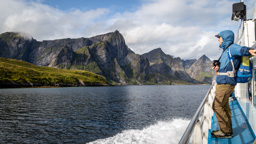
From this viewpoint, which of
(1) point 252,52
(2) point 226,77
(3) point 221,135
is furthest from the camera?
(3) point 221,135

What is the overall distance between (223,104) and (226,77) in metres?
0.95

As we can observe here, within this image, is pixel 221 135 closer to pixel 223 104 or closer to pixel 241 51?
pixel 223 104

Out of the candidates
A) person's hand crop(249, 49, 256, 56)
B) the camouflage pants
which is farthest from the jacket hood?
the camouflage pants

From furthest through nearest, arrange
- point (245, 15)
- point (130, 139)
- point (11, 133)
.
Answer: point (11, 133), point (130, 139), point (245, 15)

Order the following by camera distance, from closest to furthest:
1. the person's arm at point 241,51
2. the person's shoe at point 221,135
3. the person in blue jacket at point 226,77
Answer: the person's arm at point 241,51 < the person in blue jacket at point 226,77 < the person's shoe at point 221,135

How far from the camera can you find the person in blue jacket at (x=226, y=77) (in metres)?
5.37

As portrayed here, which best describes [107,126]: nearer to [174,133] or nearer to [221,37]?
[174,133]

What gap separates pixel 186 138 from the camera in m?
2.72

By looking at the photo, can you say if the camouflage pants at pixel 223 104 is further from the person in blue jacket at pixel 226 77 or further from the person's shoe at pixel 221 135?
the person's shoe at pixel 221 135

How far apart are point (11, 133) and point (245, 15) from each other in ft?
93.0

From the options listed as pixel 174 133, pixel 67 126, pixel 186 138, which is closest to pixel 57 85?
pixel 67 126

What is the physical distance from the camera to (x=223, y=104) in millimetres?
5770

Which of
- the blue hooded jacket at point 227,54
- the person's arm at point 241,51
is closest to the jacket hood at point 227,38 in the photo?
the blue hooded jacket at point 227,54

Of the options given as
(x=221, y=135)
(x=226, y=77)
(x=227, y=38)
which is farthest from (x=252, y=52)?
(x=221, y=135)
